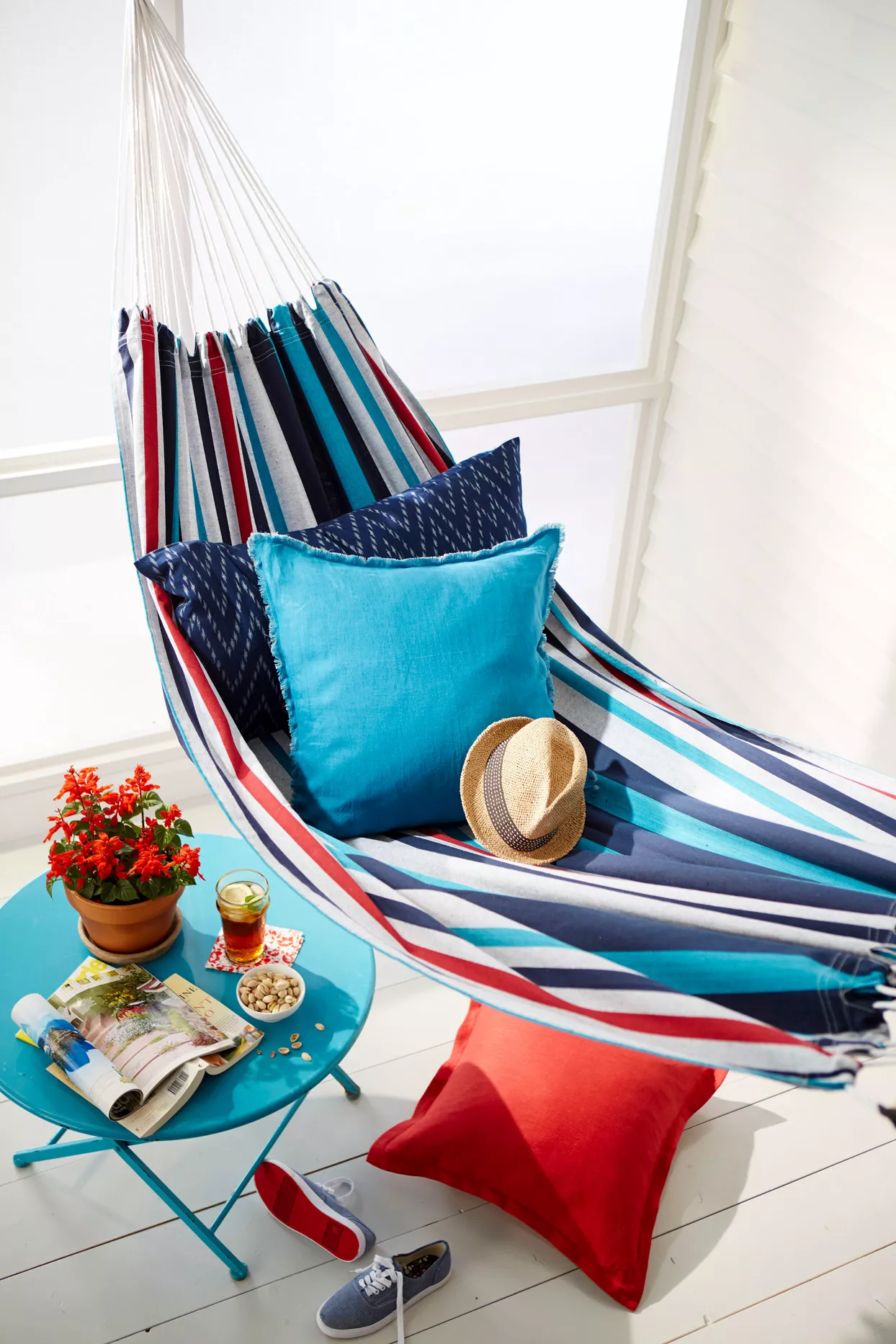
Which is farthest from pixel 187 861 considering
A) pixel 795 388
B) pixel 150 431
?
pixel 795 388

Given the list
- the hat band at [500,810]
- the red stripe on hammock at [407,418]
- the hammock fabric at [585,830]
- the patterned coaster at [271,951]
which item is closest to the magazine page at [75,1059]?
the patterned coaster at [271,951]

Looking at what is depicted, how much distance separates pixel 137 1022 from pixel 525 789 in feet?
1.86

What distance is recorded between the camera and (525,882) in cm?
120

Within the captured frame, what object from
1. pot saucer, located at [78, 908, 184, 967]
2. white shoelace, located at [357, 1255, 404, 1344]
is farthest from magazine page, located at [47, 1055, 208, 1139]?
white shoelace, located at [357, 1255, 404, 1344]

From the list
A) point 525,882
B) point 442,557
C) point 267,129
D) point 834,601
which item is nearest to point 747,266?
point 834,601

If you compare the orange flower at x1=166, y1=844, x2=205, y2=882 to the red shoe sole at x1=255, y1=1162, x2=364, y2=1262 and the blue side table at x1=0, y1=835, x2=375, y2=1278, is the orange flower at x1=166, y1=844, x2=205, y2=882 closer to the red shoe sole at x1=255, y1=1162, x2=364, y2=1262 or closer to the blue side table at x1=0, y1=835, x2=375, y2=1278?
the blue side table at x1=0, y1=835, x2=375, y2=1278

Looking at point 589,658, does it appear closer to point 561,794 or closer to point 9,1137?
point 561,794

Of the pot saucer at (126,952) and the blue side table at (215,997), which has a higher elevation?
the pot saucer at (126,952)

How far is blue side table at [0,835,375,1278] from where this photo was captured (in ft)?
4.15

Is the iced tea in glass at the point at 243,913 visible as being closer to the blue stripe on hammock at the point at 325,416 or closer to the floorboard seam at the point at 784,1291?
the blue stripe on hammock at the point at 325,416

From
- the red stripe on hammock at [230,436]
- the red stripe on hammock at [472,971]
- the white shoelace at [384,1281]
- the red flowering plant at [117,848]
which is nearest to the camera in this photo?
the red stripe on hammock at [472,971]

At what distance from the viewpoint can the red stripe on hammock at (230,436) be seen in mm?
1708

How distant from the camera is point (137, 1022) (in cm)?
133

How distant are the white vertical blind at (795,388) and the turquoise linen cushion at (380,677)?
3.20 feet
